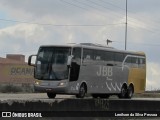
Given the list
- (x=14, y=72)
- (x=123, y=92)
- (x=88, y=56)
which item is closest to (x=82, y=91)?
(x=88, y=56)

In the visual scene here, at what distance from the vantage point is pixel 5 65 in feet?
320

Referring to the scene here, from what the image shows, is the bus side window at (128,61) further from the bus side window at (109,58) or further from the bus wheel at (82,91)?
the bus wheel at (82,91)

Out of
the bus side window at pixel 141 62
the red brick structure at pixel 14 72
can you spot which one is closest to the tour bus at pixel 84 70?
the bus side window at pixel 141 62

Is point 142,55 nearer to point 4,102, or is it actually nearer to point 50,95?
point 50,95

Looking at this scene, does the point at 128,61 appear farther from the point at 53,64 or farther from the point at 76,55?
the point at 53,64

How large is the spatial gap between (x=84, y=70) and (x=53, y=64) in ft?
7.77

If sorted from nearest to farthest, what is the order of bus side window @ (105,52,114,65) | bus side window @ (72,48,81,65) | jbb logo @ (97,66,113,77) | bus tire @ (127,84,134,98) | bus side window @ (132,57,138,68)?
bus side window @ (72,48,81,65) → jbb logo @ (97,66,113,77) → bus side window @ (105,52,114,65) → bus tire @ (127,84,134,98) → bus side window @ (132,57,138,68)

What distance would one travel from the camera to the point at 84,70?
2995cm

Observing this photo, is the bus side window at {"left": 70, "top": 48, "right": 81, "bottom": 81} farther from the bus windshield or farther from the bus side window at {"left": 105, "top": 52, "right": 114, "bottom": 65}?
the bus side window at {"left": 105, "top": 52, "right": 114, "bottom": 65}

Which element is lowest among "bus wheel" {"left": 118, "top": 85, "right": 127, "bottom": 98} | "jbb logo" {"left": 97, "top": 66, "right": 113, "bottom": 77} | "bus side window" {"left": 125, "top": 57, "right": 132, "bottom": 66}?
"bus wheel" {"left": 118, "top": 85, "right": 127, "bottom": 98}

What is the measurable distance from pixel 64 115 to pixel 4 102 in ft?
4.40

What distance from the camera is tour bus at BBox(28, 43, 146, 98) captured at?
28.4m

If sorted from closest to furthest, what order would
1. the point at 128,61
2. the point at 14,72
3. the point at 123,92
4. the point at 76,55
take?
1. the point at 76,55
2. the point at 123,92
3. the point at 128,61
4. the point at 14,72

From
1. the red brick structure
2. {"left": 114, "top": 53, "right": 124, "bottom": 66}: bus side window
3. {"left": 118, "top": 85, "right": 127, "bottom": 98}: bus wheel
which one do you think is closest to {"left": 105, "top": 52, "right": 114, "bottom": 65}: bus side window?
{"left": 114, "top": 53, "right": 124, "bottom": 66}: bus side window
